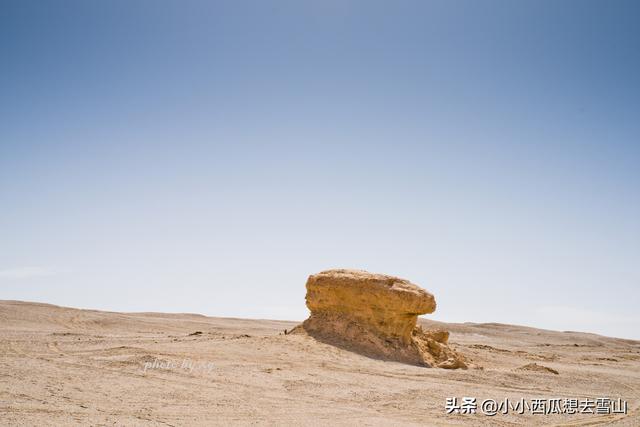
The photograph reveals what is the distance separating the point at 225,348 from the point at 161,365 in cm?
344

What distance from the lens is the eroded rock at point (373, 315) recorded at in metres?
16.4

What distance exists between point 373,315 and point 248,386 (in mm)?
7719

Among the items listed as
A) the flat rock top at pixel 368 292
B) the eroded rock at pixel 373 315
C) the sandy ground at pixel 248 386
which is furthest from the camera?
the flat rock top at pixel 368 292

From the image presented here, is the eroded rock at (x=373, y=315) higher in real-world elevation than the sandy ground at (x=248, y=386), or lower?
higher

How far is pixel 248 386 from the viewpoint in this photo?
32.7 ft

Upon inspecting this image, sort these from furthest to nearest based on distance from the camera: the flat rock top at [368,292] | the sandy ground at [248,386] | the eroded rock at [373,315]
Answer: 1. the flat rock top at [368,292]
2. the eroded rock at [373,315]
3. the sandy ground at [248,386]

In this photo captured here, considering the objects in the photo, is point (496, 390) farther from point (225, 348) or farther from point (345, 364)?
point (225, 348)

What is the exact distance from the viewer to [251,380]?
10.5m

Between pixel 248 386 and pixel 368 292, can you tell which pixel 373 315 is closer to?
pixel 368 292

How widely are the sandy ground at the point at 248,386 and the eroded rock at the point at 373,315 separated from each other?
1.13 metres

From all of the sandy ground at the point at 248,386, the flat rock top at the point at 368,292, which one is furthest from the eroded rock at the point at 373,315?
the sandy ground at the point at 248,386

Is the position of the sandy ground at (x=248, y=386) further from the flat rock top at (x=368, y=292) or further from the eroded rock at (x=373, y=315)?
the flat rock top at (x=368, y=292)

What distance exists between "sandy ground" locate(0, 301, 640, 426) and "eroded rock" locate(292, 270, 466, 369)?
3.71 feet

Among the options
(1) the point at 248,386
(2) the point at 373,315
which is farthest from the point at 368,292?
(1) the point at 248,386
